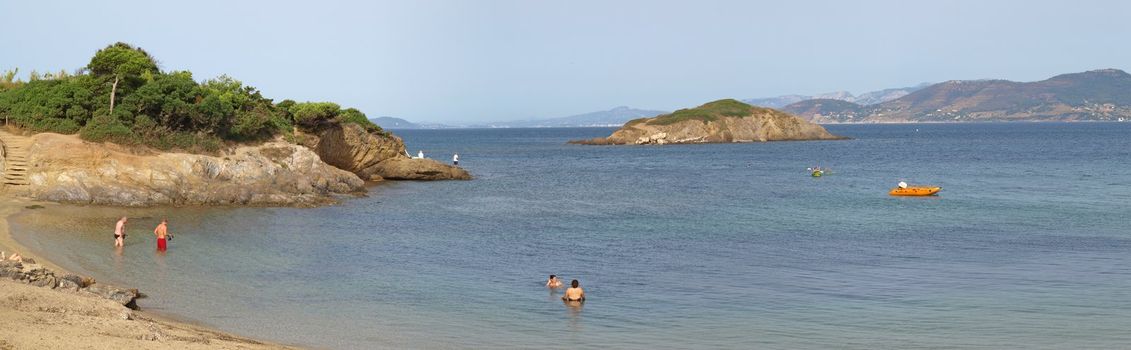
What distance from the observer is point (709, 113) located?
614 ft

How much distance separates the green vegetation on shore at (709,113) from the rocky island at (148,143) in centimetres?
12044

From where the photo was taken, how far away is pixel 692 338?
22500 mm

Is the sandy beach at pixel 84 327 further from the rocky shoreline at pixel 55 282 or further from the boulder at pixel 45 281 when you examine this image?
the boulder at pixel 45 281

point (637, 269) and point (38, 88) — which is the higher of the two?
point (38, 88)

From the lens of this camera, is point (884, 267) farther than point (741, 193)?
No

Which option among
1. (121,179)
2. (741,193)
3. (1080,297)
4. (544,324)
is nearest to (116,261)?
(544,324)

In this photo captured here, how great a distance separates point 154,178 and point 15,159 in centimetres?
634

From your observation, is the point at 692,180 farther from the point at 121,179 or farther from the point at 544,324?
the point at 544,324

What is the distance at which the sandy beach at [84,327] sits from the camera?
17.1 meters

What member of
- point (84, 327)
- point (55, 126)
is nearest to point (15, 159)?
point (55, 126)

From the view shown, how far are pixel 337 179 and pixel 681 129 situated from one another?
122796mm

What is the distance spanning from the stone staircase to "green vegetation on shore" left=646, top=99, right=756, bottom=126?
137 metres

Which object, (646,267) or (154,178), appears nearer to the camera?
(646,267)

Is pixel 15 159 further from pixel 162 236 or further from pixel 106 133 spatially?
pixel 162 236
